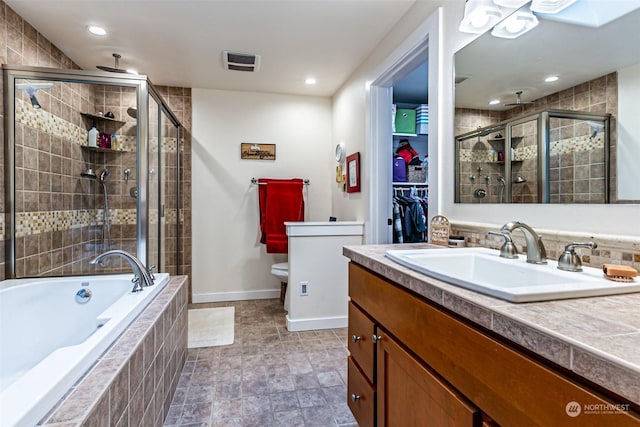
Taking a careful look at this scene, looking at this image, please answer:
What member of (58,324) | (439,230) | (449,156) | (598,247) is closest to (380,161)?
(449,156)

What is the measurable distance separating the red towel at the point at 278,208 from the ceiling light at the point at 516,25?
239 centimetres

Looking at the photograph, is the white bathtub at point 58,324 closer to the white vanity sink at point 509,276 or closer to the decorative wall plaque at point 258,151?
the white vanity sink at point 509,276

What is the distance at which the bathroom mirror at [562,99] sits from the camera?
91cm

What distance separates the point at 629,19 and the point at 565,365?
1.00 m

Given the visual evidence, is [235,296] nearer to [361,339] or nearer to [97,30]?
[361,339]

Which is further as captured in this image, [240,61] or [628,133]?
[240,61]

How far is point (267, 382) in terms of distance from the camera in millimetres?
1920

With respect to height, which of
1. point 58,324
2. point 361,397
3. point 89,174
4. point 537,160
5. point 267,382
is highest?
point 89,174

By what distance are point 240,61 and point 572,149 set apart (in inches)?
99.2

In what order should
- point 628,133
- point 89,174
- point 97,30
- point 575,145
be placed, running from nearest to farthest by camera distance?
point 628,133, point 575,145, point 97,30, point 89,174

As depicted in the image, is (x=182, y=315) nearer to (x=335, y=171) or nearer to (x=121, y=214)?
(x=121, y=214)

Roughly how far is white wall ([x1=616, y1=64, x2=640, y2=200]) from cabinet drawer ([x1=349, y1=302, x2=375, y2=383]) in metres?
0.90

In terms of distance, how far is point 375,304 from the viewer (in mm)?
1224

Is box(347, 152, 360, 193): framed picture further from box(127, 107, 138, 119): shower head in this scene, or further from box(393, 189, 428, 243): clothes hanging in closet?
box(127, 107, 138, 119): shower head
